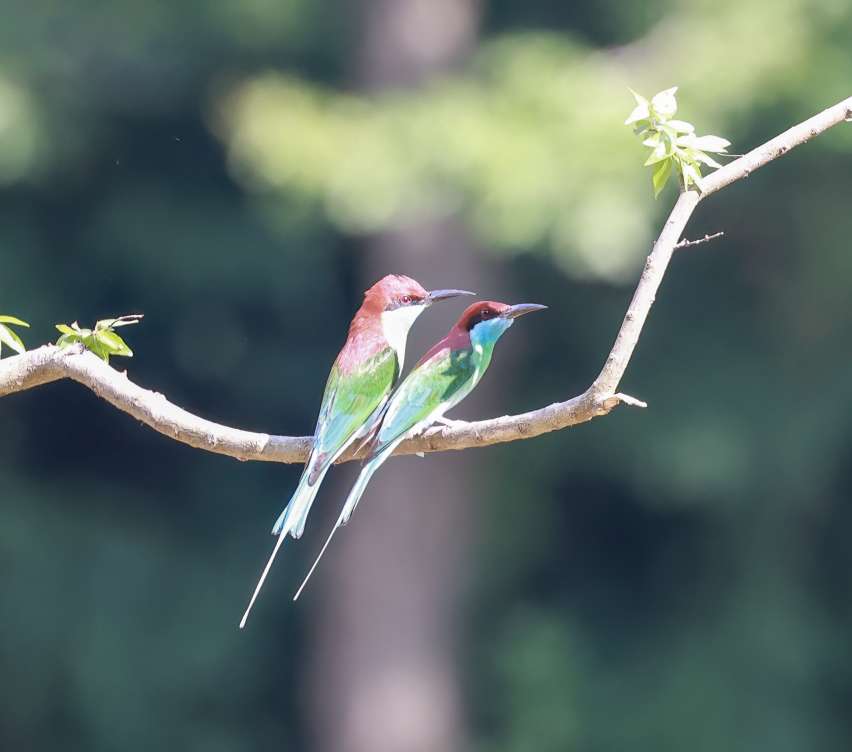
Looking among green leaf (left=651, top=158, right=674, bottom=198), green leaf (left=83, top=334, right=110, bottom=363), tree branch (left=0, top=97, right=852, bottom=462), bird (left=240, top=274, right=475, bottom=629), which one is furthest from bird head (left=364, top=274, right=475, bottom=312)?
green leaf (left=651, top=158, right=674, bottom=198)

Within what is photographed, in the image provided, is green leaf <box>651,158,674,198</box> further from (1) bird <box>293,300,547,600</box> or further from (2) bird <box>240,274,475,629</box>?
(2) bird <box>240,274,475,629</box>

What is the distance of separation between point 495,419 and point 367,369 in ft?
1.97

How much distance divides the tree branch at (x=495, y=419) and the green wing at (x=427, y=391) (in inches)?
6.1

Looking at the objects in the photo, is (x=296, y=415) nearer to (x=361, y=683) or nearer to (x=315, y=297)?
(x=315, y=297)

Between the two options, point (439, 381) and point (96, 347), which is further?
point (439, 381)

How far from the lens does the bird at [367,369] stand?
7.04 ft

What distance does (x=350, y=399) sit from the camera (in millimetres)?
2258

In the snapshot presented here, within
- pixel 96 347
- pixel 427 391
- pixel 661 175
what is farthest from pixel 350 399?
pixel 661 175

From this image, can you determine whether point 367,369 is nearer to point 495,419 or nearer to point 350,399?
point 350,399

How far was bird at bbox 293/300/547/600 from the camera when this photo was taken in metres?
2.17

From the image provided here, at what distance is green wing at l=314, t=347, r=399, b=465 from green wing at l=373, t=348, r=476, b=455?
0.12 feet

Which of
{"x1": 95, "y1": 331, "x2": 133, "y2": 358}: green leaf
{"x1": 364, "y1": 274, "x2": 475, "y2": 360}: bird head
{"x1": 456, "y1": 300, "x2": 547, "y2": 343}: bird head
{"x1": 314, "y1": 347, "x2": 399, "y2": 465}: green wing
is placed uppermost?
{"x1": 364, "y1": 274, "x2": 475, "y2": 360}: bird head

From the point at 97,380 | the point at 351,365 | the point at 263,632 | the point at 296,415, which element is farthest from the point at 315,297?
the point at 97,380

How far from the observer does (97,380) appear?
1884 mm
